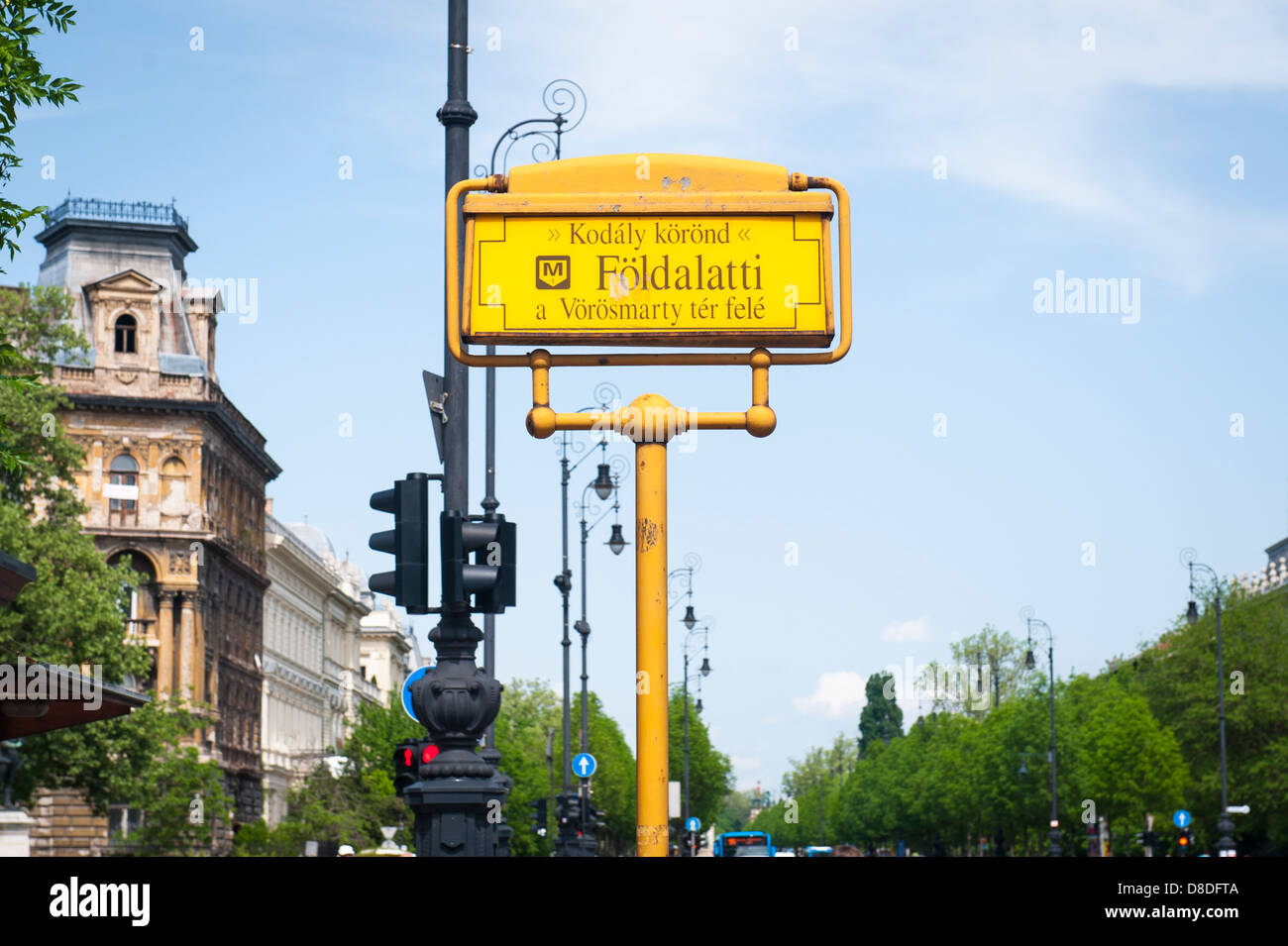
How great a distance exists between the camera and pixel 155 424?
7538 centimetres

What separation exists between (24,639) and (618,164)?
4098cm

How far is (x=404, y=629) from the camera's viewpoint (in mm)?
159125

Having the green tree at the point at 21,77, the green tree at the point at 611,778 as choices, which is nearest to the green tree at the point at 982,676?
the green tree at the point at 611,778

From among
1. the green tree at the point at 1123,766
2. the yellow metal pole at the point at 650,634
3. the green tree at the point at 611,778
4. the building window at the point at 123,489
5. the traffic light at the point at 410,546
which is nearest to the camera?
the yellow metal pole at the point at 650,634

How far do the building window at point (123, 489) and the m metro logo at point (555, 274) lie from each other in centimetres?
7139

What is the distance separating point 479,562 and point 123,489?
66161 mm

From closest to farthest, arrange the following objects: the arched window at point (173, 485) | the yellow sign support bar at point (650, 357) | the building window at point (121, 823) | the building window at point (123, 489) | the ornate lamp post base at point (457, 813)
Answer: the yellow sign support bar at point (650, 357) < the ornate lamp post base at point (457, 813) < the building window at point (121, 823) < the building window at point (123, 489) < the arched window at point (173, 485)

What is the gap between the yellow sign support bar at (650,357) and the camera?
239 inches

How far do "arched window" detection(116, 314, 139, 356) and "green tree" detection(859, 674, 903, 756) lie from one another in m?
124

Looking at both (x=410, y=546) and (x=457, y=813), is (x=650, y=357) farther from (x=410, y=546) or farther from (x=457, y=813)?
(x=457, y=813)

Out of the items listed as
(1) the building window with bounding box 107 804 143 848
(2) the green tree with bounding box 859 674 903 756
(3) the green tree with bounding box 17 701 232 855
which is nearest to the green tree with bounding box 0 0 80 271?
(3) the green tree with bounding box 17 701 232 855

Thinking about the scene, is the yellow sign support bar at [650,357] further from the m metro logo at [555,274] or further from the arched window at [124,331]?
the arched window at [124,331]

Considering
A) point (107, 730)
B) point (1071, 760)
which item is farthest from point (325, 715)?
point (107, 730)
